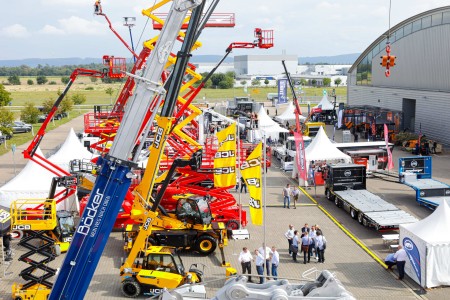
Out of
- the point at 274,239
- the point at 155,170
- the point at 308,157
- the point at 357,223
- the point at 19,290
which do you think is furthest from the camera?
the point at 308,157

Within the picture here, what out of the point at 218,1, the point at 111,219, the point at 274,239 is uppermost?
the point at 218,1

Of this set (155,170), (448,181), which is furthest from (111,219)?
(448,181)

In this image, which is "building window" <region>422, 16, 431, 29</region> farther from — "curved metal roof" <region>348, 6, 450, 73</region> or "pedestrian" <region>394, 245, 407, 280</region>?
"pedestrian" <region>394, 245, 407, 280</region>

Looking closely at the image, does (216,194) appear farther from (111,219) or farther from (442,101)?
(442,101)

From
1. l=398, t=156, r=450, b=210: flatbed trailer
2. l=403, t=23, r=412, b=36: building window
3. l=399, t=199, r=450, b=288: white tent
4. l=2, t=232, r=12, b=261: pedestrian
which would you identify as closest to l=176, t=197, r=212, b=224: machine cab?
l=2, t=232, r=12, b=261: pedestrian

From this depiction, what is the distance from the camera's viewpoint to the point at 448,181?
95.0 feet

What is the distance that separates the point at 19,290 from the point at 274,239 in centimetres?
932

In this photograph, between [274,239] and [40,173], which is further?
[40,173]

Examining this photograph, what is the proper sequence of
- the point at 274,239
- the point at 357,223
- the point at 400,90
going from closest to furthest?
the point at 274,239 → the point at 357,223 → the point at 400,90

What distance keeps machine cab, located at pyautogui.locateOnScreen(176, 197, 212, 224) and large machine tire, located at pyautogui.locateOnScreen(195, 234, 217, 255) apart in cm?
53

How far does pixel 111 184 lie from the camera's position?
9.02 m

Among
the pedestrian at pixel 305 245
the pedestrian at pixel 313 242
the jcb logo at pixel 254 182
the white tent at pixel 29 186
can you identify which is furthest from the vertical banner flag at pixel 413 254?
the white tent at pixel 29 186

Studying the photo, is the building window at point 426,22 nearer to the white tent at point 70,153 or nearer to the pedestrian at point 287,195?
the pedestrian at point 287,195

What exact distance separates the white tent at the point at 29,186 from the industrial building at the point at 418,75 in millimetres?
26289
